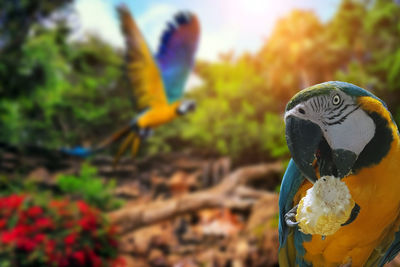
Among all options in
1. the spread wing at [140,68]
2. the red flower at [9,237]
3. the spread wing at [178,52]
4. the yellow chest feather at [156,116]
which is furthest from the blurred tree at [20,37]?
the red flower at [9,237]

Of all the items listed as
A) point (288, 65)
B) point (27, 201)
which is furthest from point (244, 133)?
point (27, 201)

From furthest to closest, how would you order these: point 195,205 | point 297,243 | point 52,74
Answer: point 52,74 → point 195,205 → point 297,243

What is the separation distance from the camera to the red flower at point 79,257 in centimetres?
213

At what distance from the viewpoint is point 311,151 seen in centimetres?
25

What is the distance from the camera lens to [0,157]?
4168mm

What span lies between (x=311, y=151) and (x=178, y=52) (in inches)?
135

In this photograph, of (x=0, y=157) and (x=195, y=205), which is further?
(x=0, y=157)

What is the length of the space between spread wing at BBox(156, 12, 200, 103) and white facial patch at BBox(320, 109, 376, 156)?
322cm

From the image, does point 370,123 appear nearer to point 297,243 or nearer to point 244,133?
point 297,243

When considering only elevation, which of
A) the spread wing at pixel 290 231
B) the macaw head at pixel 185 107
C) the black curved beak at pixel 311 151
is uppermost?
the macaw head at pixel 185 107

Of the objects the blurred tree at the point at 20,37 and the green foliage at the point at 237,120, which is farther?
A: the green foliage at the point at 237,120

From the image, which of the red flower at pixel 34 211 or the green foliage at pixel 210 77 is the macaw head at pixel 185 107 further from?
the red flower at pixel 34 211

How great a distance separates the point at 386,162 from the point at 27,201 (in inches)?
104

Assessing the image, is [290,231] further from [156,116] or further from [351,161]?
[156,116]
